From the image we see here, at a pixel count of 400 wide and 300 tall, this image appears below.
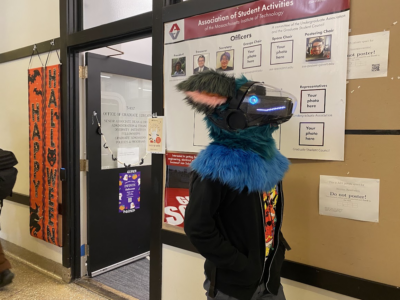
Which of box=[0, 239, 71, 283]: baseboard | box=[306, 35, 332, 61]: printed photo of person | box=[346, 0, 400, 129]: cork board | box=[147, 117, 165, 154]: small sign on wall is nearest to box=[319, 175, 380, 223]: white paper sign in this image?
box=[346, 0, 400, 129]: cork board

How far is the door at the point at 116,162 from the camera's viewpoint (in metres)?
2.61

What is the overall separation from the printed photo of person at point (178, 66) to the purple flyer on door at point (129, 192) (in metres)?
1.43

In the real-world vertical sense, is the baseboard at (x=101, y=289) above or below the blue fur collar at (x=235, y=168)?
below

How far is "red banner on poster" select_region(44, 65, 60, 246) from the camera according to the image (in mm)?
2492

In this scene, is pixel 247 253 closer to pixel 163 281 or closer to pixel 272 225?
pixel 272 225

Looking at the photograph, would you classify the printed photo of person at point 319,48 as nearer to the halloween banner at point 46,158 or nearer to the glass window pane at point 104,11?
the glass window pane at point 104,11

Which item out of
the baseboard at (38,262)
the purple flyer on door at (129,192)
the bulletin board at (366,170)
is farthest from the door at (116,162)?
the bulletin board at (366,170)

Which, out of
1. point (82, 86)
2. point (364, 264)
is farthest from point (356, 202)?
point (82, 86)

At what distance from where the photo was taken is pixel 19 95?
2889 millimetres

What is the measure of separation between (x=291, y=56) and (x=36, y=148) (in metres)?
2.36

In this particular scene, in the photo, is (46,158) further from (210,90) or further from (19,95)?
(210,90)

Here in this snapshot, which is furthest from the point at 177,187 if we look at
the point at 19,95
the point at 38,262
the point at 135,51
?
the point at 19,95

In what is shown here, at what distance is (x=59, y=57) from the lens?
97.3 inches

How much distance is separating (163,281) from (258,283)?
98 cm
